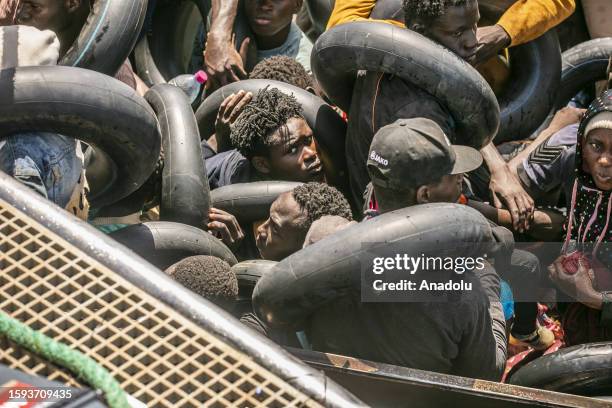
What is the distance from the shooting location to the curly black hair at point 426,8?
4.09 metres

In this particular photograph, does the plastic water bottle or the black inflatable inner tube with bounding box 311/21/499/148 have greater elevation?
the black inflatable inner tube with bounding box 311/21/499/148

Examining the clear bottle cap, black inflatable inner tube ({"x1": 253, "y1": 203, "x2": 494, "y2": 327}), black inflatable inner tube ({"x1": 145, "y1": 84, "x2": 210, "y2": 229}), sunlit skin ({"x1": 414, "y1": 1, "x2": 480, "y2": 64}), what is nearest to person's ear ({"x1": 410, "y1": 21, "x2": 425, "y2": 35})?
sunlit skin ({"x1": 414, "y1": 1, "x2": 480, "y2": 64})

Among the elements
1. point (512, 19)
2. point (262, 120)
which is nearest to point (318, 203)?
point (262, 120)

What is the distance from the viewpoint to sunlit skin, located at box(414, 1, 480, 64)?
4.12 metres

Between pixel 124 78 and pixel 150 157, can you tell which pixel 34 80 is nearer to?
pixel 150 157

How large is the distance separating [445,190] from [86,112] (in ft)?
3.56

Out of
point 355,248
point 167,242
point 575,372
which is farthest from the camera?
point 167,242

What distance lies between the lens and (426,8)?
13.6 ft

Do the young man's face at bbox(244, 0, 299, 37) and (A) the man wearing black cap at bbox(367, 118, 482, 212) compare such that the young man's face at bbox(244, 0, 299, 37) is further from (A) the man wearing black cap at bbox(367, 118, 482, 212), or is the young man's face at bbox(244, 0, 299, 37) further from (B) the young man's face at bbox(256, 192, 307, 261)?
(A) the man wearing black cap at bbox(367, 118, 482, 212)

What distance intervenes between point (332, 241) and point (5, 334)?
130cm

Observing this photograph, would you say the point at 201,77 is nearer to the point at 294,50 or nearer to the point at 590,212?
the point at 294,50

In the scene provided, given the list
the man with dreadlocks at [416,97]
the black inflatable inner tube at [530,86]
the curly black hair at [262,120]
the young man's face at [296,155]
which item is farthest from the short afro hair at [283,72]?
the black inflatable inner tube at [530,86]

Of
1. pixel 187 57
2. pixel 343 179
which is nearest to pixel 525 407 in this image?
pixel 343 179

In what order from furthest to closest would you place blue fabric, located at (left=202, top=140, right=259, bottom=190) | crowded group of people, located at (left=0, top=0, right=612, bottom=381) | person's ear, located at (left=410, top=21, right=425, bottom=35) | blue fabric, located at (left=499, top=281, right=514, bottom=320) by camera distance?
blue fabric, located at (left=202, top=140, right=259, bottom=190) < person's ear, located at (left=410, top=21, right=425, bottom=35) < blue fabric, located at (left=499, top=281, right=514, bottom=320) < crowded group of people, located at (left=0, top=0, right=612, bottom=381)
